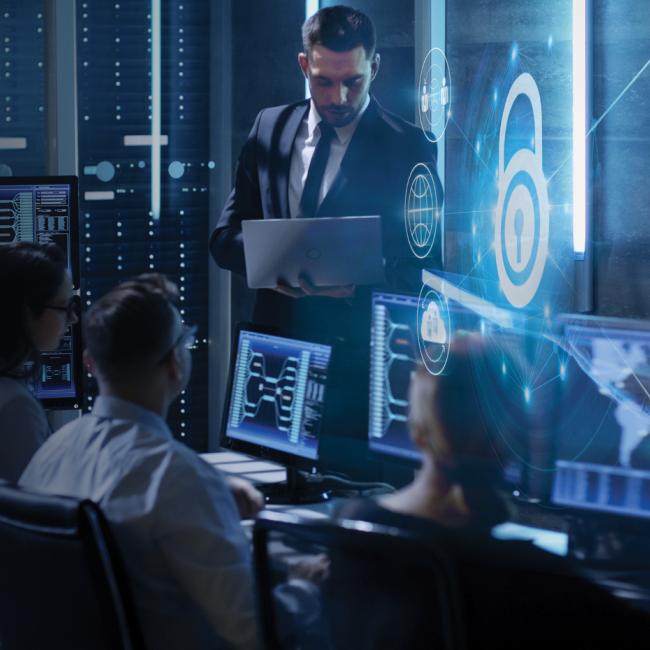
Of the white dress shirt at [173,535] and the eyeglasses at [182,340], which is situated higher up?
the eyeglasses at [182,340]

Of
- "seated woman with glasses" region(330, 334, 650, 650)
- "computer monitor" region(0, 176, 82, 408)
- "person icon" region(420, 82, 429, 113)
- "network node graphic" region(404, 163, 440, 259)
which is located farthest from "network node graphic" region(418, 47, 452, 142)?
"seated woman with glasses" region(330, 334, 650, 650)

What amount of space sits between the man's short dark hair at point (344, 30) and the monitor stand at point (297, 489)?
138 cm

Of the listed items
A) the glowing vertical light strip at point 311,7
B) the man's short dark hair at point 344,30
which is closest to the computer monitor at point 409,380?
the man's short dark hair at point 344,30

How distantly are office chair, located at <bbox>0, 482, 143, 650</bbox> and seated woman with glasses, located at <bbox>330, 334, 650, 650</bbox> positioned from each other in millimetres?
388

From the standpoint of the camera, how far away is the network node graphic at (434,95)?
359cm

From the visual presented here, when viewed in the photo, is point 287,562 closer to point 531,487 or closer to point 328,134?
point 531,487

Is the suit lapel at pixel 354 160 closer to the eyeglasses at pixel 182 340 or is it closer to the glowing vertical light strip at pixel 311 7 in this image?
the glowing vertical light strip at pixel 311 7

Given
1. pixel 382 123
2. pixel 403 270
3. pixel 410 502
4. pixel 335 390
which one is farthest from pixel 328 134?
pixel 410 502

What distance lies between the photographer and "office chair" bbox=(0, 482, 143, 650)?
5.50 ft

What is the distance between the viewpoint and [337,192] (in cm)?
363

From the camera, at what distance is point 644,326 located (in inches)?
80.9

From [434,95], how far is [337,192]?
0.46 m

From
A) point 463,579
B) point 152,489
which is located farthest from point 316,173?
point 463,579

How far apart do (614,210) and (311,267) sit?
2.97 ft
